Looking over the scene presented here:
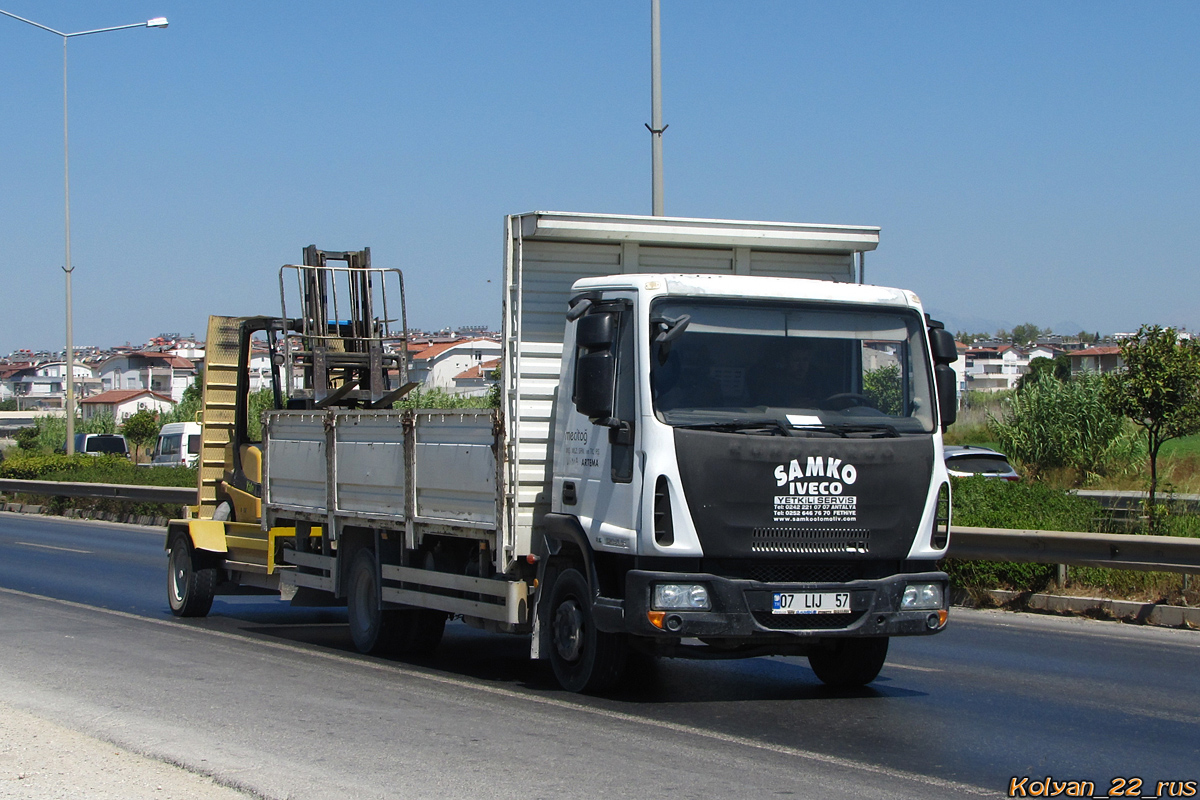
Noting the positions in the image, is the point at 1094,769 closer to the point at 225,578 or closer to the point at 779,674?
the point at 779,674

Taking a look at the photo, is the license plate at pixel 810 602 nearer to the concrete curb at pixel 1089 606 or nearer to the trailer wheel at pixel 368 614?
the trailer wheel at pixel 368 614

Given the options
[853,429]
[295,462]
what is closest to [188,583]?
[295,462]

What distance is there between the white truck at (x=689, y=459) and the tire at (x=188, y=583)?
12.6 feet

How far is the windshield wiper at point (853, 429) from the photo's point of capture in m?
7.88

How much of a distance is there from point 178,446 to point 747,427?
3467 cm

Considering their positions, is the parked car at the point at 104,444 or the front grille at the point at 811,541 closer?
the front grille at the point at 811,541

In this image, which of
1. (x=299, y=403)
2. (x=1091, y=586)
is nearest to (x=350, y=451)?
(x=299, y=403)

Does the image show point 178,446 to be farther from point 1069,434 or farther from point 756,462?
point 756,462

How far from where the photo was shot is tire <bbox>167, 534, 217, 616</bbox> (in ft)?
43.4

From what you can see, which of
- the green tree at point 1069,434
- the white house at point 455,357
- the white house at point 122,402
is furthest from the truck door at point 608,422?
the white house at point 122,402

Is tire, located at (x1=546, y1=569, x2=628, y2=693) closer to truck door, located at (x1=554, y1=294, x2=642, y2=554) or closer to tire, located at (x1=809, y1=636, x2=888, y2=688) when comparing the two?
truck door, located at (x1=554, y1=294, x2=642, y2=554)

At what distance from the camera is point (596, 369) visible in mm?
7781

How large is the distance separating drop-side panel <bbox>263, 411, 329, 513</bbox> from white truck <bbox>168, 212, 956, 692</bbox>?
1492 millimetres

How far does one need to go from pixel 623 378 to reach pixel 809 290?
134cm
